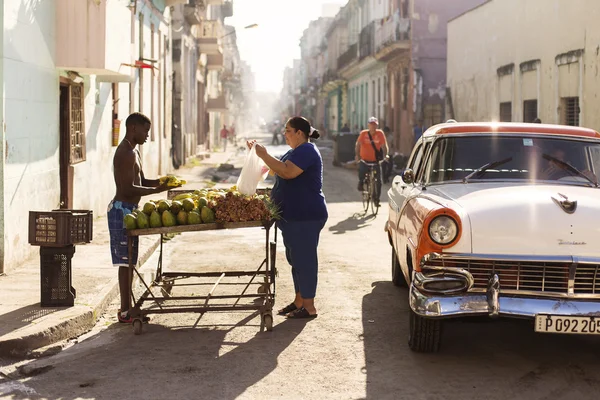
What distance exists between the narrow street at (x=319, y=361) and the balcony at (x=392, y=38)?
26.4 m

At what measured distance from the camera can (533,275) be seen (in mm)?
5715

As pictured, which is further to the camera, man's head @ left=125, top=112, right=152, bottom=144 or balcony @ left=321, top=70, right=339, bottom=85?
balcony @ left=321, top=70, right=339, bottom=85

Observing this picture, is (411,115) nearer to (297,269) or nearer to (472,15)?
(472,15)

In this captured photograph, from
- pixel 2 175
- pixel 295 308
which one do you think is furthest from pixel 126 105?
pixel 295 308

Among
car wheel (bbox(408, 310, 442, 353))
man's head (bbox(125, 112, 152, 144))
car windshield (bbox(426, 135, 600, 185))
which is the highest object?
man's head (bbox(125, 112, 152, 144))

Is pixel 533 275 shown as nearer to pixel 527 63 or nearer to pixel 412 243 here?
pixel 412 243

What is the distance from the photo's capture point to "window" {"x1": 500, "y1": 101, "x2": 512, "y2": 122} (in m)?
22.7

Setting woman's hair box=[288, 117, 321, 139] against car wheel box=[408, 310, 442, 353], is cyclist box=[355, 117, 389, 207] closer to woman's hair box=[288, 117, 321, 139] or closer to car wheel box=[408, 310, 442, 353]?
woman's hair box=[288, 117, 321, 139]

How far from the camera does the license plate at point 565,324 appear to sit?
5523 millimetres

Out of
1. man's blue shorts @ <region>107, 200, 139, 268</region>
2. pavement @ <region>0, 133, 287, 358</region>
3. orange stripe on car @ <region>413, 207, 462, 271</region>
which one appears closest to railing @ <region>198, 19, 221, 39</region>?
pavement @ <region>0, 133, 287, 358</region>

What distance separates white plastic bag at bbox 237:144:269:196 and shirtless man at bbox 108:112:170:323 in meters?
0.61

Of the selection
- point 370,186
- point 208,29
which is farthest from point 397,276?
point 208,29

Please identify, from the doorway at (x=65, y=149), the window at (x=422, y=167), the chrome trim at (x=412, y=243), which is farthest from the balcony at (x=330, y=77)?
the chrome trim at (x=412, y=243)

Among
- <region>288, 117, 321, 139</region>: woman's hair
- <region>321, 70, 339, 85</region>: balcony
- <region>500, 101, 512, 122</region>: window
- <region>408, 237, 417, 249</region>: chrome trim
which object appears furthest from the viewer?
<region>321, 70, 339, 85</region>: balcony
